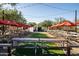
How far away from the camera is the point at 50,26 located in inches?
296

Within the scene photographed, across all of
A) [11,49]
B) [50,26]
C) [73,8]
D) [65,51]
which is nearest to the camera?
[11,49]

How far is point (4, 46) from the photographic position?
537 centimetres

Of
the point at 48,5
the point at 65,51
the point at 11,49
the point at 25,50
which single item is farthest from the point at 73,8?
the point at 11,49

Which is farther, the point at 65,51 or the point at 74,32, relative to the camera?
the point at 74,32

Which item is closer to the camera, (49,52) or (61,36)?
(49,52)

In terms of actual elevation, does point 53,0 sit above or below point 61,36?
above

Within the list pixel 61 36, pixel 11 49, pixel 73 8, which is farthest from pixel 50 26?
pixel 11 49

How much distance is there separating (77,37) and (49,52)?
231 centimetres

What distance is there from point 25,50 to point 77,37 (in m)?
2.64

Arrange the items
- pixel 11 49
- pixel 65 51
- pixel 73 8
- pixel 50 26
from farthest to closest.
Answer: pixel 50 26
pixel 73 8
pixel 65 51
pixel 11 49

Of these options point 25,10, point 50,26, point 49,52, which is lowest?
point 49,52

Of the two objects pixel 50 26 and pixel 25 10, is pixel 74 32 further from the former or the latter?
pixel 25 10

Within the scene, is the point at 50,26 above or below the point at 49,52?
above

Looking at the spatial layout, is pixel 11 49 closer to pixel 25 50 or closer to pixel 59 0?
pixel 25 50
